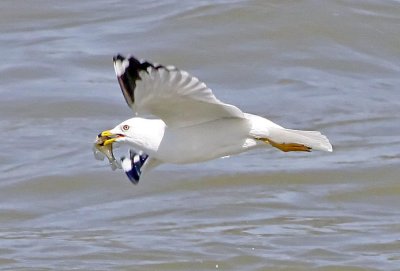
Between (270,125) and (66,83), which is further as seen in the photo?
(66,83)

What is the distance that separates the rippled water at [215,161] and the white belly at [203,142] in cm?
96

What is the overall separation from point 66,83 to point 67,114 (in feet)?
2.78

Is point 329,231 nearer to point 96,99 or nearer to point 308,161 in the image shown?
point 308,161

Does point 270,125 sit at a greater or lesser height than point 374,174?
greater

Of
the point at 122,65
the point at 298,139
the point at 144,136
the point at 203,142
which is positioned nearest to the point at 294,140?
the point at 298,139

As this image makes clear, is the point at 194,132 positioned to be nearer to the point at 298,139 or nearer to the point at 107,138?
the point at 107,138

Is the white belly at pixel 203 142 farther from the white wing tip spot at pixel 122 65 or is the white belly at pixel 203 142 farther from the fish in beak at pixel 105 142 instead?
the white wing tip spot at pixel 122 65

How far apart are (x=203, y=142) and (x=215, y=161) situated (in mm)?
3182

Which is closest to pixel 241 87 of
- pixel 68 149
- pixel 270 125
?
pixel 68 149

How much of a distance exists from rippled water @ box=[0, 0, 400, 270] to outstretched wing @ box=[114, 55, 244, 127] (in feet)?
3.72

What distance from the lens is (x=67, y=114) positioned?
12.1 metres

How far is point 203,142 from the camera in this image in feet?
26.0

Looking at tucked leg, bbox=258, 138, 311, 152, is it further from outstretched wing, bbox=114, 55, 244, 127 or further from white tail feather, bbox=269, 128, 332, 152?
outstretched wing, bbox=114, 55, 244, 127

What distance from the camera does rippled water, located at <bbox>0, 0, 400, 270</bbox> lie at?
9039 millimetres
